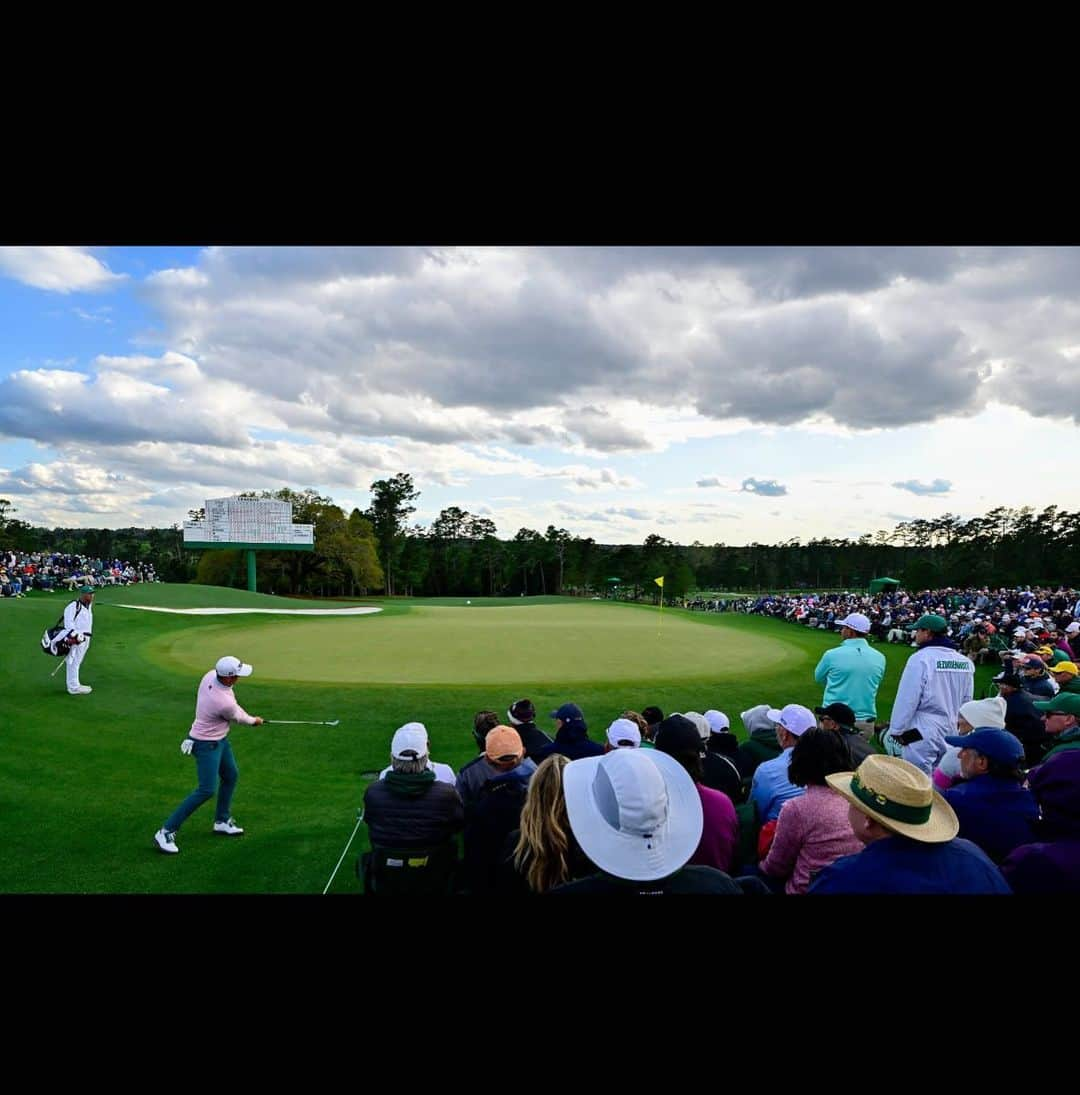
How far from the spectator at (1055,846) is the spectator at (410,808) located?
7.64 feet

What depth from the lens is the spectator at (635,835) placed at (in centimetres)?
195

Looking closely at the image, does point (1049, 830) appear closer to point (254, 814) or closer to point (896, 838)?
point (896, 838)

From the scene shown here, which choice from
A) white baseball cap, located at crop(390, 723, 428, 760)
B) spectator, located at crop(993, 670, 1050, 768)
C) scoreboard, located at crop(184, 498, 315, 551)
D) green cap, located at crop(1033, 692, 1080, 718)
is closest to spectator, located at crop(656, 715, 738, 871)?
white baseball cap, located at crop(390, 723, 428, 760)

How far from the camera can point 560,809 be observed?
251 centimetres

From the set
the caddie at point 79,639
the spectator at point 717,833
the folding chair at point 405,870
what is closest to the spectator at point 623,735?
the spectator at point 717,833

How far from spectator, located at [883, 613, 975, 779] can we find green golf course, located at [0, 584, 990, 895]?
330 cm

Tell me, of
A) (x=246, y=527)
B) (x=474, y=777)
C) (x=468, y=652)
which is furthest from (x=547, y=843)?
(x=246, y=527)

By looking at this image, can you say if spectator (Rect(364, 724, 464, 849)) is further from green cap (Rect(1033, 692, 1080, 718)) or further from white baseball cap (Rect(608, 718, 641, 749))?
green cap (Rect(1033, 692, 1080, 718))

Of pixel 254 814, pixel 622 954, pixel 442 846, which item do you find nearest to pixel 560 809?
pixel 622 954

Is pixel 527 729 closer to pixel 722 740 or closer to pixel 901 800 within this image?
pixel 722 740

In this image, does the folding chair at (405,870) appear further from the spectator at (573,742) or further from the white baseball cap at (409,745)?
the spectator at (573,742)

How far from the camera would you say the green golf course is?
4.29 metres

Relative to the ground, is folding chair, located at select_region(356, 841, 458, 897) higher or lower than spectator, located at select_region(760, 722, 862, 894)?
lower
